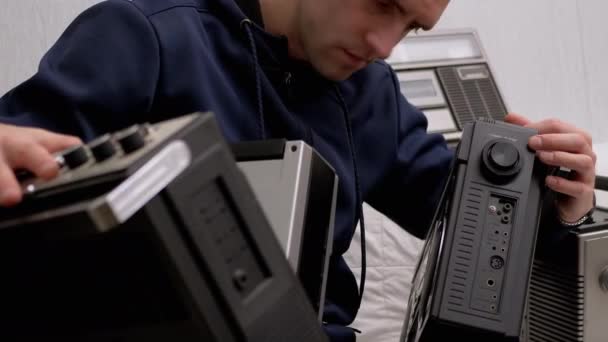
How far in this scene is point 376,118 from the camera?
3.30 ft

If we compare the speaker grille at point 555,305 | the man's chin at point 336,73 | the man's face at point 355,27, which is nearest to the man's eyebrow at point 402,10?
the man's face at point 355,27

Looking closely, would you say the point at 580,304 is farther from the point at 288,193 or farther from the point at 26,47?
the point at 26,47

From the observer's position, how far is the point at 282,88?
878 millimetres

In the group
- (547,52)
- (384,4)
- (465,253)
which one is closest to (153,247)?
(465,253)

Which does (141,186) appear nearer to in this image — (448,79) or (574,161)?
(574,161)

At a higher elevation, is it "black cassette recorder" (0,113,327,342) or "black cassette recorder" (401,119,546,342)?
"black cassette recorder" (0,113,327,342)

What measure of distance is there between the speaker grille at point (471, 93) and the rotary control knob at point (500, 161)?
64 cm

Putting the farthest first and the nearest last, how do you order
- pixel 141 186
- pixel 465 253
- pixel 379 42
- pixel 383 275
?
pixel 383 275 < pixel 379 42 < pixel 465 253 < pixel 141 186

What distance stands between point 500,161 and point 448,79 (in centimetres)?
74

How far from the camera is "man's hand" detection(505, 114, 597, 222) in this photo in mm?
724

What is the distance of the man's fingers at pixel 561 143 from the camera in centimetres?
72

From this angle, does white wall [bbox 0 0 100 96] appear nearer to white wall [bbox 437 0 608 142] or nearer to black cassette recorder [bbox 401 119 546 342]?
white wall [bbox 437 0 608 142]

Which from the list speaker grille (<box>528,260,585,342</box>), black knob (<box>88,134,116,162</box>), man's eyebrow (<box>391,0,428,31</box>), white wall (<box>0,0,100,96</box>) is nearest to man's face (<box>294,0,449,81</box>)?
man's eyebrow (<box>391,0,428,31</box>)

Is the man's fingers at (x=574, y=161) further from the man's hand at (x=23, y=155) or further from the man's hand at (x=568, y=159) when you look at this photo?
the man's hand at (x=23, y=155)
